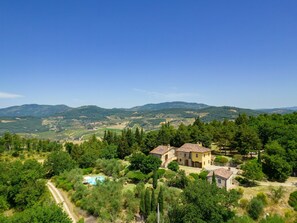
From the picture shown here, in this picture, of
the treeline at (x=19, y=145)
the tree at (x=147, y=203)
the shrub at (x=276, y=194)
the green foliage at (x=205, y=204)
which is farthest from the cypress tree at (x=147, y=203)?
the treeline at (x=19, y=145)

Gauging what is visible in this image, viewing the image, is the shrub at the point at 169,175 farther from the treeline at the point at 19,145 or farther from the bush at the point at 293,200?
the treeline at the point at 19,145

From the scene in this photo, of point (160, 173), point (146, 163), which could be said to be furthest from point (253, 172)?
point (146, 163)

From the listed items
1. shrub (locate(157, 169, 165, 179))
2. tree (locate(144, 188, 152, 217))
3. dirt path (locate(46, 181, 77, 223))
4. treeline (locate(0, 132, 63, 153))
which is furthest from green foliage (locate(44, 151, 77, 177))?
tree (locate(144, 188, 152, 217))

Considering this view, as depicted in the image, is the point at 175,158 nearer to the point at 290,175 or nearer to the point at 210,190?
the point at 290,175

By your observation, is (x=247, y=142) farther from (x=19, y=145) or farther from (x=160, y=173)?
(x=19, y=145)

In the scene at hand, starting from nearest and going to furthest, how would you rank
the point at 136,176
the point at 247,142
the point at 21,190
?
the point at 21,190
the point at 136,176
the point at 247,142

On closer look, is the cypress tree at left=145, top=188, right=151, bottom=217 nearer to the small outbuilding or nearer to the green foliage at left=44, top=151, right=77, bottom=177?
the small outbuilding

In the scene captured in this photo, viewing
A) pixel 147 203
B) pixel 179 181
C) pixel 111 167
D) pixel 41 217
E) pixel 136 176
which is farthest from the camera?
pixel 111 167

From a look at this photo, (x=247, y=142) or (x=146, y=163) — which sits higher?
(x=247, y=142)

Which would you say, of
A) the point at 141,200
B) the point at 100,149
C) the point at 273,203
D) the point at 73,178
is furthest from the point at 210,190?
the point at 100,149
